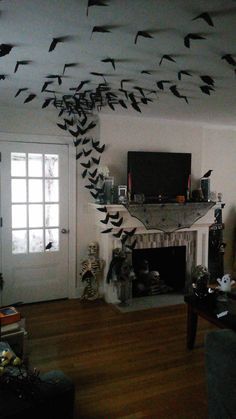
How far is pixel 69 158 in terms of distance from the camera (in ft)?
13.1

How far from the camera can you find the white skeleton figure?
3.98 metres

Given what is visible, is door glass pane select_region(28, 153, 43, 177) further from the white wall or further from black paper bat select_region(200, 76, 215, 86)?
black paper bat select_region(200, 76, 215, 86)

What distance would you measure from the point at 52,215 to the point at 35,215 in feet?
0.68

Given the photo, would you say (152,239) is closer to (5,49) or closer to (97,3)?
(5,49)

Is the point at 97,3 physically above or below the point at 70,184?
above

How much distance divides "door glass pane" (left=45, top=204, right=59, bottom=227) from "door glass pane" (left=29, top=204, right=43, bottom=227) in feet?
0.24

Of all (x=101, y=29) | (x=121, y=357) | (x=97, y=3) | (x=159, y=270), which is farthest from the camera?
(x=159, y=270)

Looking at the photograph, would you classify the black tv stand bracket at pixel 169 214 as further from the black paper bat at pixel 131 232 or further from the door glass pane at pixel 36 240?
the door glass pane at pixel 36 240

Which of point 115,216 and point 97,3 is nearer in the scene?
point 97,3

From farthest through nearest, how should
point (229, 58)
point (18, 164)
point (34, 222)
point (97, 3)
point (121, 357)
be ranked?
point (34, 222) → point (18, 164) → point (121, 357) → point (229, 58) → point (97, 3)

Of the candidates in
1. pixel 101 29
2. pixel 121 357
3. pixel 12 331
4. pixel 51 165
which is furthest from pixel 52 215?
pixel 101 29

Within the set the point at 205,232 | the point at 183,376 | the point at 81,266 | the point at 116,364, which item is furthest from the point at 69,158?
the point at 183,376

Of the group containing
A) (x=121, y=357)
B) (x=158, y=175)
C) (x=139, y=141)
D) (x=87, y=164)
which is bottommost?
(x=121, y=357)

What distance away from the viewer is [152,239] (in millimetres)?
4195
